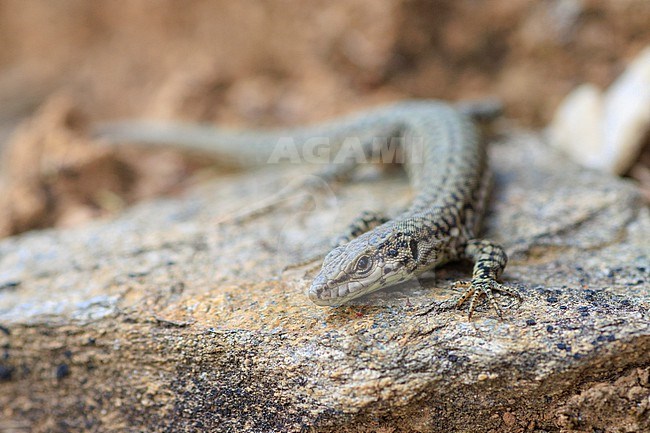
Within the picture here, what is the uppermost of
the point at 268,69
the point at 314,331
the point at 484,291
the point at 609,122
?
the point at 268,69

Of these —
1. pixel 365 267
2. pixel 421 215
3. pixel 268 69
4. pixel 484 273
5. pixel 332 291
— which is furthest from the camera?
pixel 268 69

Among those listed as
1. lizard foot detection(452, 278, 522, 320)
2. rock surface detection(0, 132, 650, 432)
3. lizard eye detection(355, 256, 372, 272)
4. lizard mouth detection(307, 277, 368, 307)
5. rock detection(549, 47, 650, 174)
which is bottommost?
rock surface detection(0, 132, 650, 432)

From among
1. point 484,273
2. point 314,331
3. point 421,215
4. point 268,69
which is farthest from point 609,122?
point 268,69

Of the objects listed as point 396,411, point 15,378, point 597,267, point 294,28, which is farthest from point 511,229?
point 294,28

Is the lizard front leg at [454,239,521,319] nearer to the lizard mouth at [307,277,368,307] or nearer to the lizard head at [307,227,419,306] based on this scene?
the lizard head at [307,227,419,306]

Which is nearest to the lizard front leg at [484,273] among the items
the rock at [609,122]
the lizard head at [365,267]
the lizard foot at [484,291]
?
the lizard foot at [484,291]

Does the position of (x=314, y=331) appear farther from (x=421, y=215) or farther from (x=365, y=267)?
(x=421, y=215)

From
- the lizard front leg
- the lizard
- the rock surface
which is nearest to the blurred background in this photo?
the lizard
